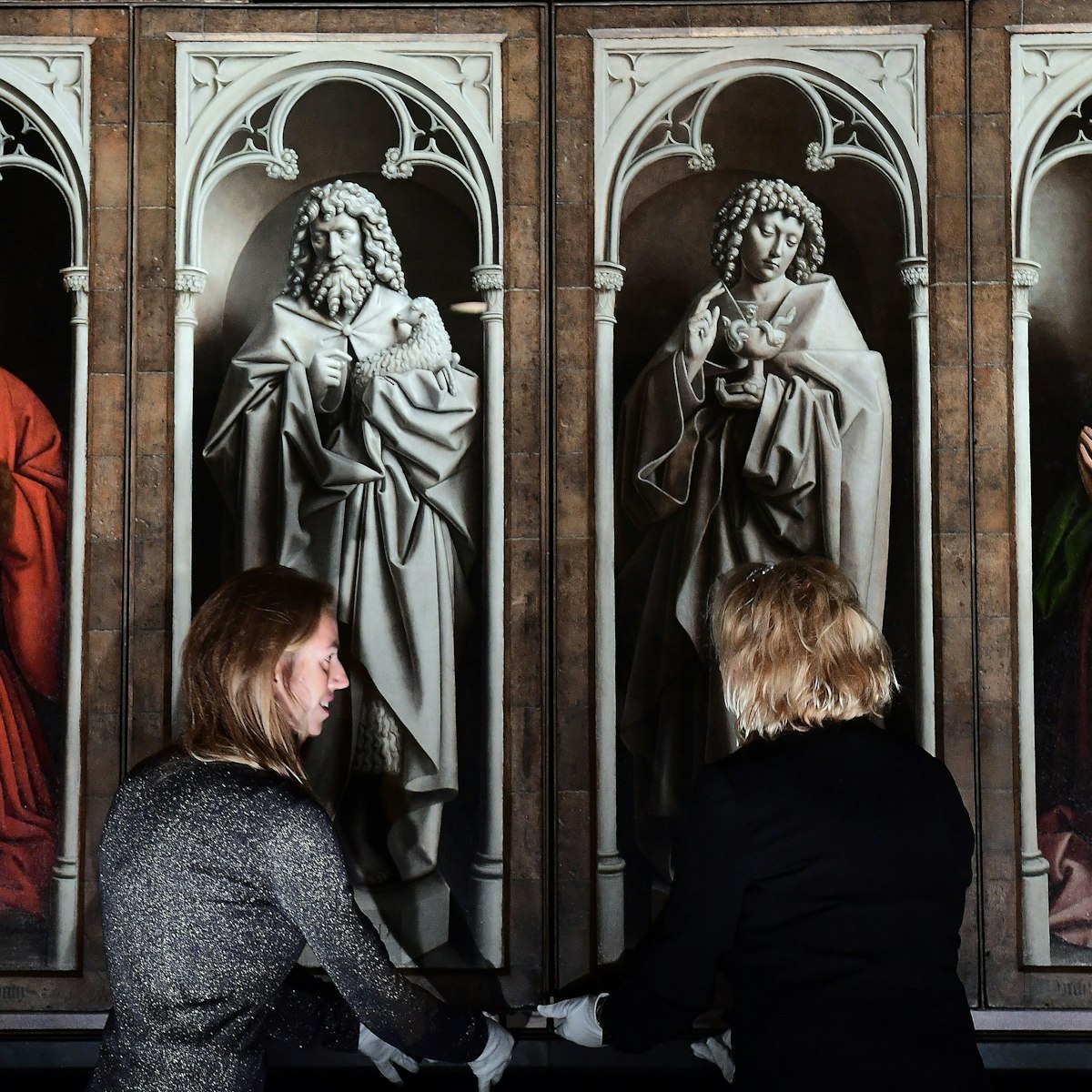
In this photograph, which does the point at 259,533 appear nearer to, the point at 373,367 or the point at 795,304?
the point at 373,367

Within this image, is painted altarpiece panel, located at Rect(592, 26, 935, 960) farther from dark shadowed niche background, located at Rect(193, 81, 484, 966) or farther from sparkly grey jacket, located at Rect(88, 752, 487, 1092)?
sparkly grey jacket, located at Rect(88, 752, 487, 1092)

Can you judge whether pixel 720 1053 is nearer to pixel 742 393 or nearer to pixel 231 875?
pixel 231 875

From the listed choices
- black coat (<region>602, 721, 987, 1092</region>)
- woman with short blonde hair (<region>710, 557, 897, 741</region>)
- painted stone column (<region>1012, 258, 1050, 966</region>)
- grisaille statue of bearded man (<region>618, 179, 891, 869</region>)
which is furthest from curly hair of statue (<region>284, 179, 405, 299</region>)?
black coat (<region>602, 721, 987, 1092</region>)

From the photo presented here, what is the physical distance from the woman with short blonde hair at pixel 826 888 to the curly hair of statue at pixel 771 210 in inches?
63.6

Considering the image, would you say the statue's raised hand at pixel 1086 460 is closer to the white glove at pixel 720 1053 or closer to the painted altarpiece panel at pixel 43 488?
the white glove at pixel 720 1053

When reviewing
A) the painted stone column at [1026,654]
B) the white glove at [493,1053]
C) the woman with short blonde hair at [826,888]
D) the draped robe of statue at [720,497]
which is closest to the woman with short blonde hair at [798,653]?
the woman with short blonde hair at [826,888]

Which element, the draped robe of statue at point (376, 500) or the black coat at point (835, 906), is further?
the draped robe of statue at point (376, 500)

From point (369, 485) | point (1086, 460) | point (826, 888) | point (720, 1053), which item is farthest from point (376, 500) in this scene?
point (1086, 460)

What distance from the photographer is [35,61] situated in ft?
10.9

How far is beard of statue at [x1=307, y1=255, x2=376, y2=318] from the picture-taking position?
326 cm

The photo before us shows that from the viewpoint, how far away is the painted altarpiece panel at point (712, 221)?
321 cm

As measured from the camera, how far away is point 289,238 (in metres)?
3.34

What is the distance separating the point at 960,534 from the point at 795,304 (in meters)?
0.82

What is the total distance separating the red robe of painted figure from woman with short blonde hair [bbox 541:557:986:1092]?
2094mm
